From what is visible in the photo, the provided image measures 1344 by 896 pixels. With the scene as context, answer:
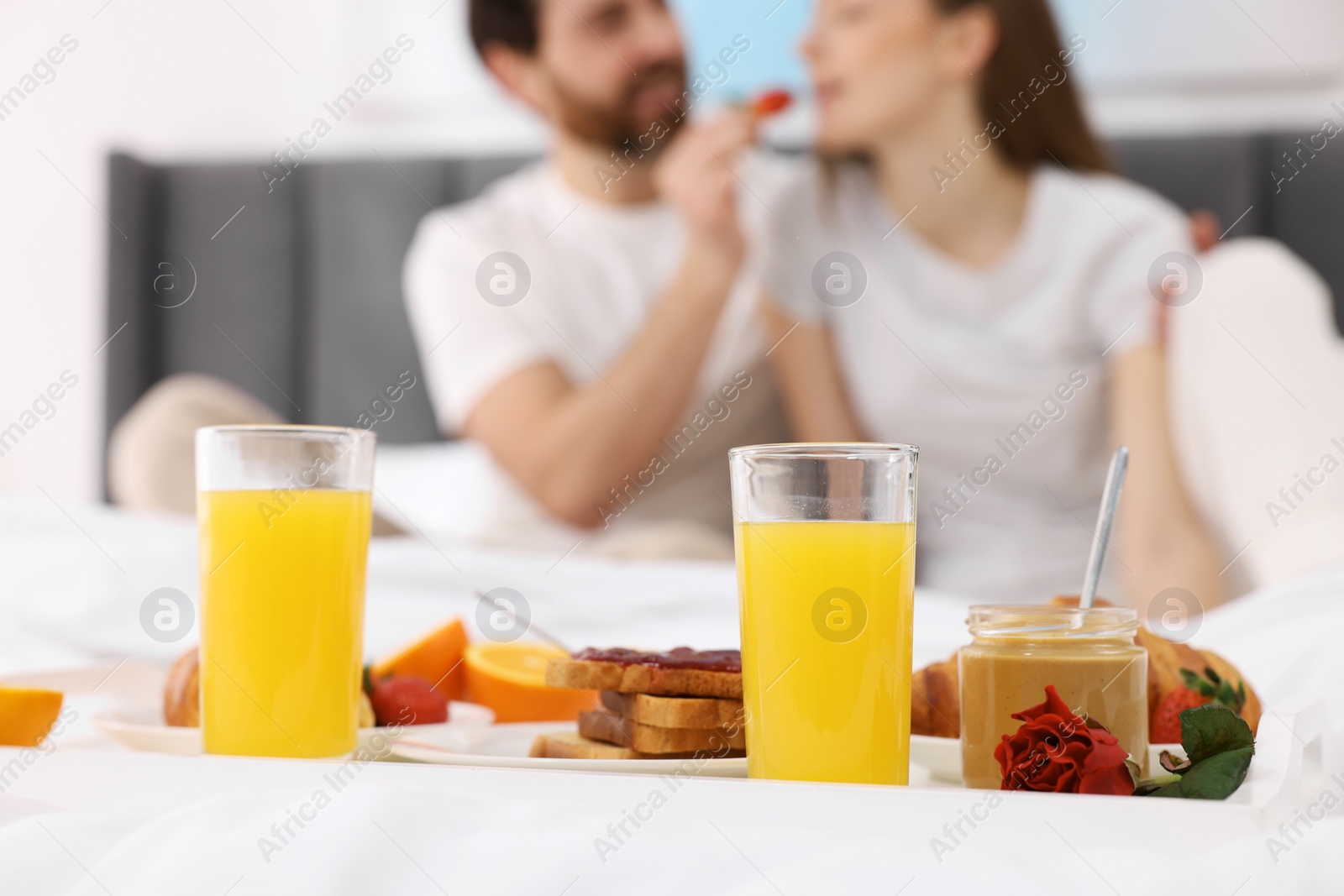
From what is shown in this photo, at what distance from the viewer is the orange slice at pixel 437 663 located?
2.68 ft

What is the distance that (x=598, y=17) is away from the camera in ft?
7.10

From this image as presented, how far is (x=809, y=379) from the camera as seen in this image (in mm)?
2062

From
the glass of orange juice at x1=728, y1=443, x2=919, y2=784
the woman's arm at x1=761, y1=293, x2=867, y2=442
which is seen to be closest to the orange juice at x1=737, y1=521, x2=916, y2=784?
the glass of orange juice at x1=728, y1=443, x2=919, y2=784

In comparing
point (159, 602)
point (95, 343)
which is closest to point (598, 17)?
point (95, 343)

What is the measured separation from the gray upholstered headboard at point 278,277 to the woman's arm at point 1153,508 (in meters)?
1.28

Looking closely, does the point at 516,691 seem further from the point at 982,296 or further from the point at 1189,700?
the point at 982,296

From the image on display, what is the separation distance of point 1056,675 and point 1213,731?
7cm

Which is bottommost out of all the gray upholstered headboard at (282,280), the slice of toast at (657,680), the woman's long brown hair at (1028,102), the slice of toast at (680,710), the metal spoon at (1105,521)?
the slice of toast at (680,710)

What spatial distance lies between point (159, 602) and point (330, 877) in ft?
3.06

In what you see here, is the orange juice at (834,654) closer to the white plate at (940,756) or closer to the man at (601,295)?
the white plate at (940,756)

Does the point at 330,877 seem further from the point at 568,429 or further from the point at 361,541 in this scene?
the point at 568,429

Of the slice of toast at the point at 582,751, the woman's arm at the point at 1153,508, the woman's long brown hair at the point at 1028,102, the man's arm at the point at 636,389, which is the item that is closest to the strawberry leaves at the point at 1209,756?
the slice of toast at the point at 582,751

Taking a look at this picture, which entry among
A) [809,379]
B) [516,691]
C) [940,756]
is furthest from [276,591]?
[809,379]

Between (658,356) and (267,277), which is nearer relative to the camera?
(658,356)
